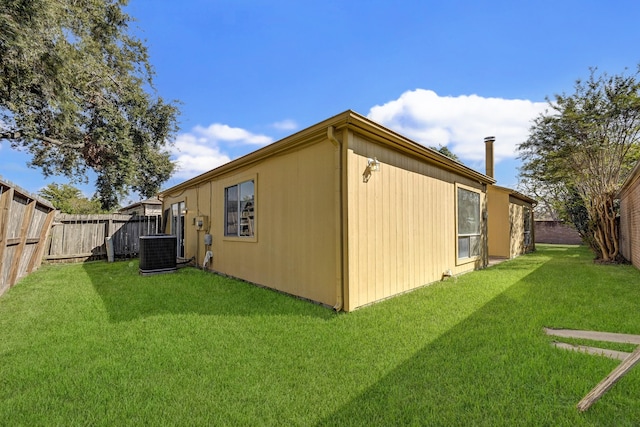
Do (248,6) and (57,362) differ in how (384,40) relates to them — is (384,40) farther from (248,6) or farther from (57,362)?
(57,362)

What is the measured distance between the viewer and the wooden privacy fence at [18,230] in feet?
15.7

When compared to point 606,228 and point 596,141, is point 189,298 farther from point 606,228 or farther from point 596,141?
point 606,228

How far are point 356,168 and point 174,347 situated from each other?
3000 millimetres

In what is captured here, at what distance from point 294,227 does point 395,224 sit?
1658 millimetres

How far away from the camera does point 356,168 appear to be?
432 centimetres

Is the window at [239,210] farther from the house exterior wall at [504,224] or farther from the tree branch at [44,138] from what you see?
the house exterior wall at [504,224]

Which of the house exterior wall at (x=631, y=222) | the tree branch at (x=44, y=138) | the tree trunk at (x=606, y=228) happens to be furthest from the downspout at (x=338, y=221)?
the tree branch at (x=44, y=138)

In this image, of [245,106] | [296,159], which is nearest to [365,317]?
[296,159]

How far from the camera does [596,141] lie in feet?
28.9

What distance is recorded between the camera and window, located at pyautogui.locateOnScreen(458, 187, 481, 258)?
24.2ft

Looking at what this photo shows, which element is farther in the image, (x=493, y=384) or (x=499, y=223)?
(x=499, y=223)

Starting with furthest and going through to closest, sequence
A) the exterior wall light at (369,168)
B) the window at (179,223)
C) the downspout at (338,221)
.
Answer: the window at (179,223) < the exterior wall light at (369,168) < the downspout at (338,221)

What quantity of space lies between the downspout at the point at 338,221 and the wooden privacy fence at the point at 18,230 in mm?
4950

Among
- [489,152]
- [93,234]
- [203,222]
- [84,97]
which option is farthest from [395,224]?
[84,97]
